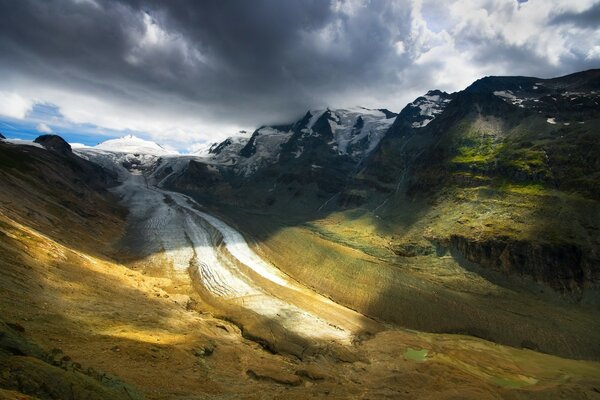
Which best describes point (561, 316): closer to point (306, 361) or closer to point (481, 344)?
point (481, 344)

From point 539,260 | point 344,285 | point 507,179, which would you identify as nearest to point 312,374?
point 344,285

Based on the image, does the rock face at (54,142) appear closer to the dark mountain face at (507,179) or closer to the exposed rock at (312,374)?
the dark mountain face at (507,179)

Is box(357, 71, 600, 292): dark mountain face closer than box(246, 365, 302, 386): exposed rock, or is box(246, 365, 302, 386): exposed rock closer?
box(246, 365, 302, 386): exposed rock

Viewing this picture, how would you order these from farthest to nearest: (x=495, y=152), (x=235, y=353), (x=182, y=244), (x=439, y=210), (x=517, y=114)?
(x=517, y=114) < (x=495, y=152) < (x=439, y=210) < (x=182, y=244) < (x=235, y=353)

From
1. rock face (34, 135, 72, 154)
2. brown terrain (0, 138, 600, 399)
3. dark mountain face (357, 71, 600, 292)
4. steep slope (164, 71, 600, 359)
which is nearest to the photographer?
brown terrain (0, 138, 600, 399)

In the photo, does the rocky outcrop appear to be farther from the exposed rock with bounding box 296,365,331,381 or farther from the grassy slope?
the exposed rock with bounding box 296,365,331,381

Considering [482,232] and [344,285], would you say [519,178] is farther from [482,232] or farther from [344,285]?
[344,285]

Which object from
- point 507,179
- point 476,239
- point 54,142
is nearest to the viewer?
point 476,239

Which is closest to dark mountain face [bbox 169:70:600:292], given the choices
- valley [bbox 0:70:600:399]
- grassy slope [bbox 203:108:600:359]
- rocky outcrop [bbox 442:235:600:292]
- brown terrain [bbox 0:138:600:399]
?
rocky outcrop [bbox 442:235:600:292]

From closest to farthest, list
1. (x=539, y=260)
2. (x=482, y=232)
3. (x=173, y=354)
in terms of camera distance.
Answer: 1. (x=173, y=354)
2. (x=539, y=260)
3. (x=482, y=232)

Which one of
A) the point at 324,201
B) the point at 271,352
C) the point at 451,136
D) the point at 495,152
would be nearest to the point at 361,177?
the point at 324,201

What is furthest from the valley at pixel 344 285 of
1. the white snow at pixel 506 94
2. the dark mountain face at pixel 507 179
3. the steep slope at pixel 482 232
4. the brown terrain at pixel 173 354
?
the white snow at pixel 506 94
